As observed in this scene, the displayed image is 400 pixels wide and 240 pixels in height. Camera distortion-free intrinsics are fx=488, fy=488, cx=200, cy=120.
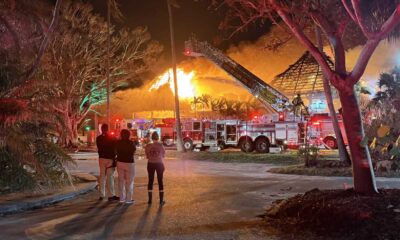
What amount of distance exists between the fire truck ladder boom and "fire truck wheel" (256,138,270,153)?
2.10 meters

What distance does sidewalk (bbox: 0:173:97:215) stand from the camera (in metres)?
10.5

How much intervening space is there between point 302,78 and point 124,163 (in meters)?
25.5

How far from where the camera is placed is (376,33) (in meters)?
8.66

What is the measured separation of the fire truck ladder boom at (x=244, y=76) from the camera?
29.8 metres

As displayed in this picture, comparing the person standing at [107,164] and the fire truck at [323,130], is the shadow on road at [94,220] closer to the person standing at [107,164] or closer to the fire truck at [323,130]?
the person standing at [107,164]

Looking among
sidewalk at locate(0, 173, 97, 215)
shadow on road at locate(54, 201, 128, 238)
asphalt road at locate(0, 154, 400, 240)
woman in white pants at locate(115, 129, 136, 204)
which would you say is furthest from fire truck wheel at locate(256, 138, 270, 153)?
shadow on road at locate(54, 201, 128, 238)

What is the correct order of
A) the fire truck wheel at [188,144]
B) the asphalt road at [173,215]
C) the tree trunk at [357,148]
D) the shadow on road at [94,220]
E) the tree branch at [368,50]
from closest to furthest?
the asphalt road at [173,215] < the shadow on road at [94,220] < the tree branch at [368,50] < the tree trunk at [357,148] < the fire truck wheel at [188,144]

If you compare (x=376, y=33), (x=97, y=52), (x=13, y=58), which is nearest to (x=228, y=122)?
(x=97, y=52)

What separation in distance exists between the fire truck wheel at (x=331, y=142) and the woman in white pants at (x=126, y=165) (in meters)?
19.8

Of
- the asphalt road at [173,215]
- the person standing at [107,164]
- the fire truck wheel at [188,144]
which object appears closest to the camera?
the asphalt road at [173,215]

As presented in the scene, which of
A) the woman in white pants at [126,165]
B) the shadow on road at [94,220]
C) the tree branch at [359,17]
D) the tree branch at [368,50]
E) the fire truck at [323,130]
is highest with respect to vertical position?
the tree branch at [359,17]

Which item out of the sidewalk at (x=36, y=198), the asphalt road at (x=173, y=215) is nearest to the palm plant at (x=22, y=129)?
the sidewalk at (x=36, y=198)

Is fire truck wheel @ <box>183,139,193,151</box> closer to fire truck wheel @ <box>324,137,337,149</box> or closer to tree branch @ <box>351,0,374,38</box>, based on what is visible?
fire truck wheel @ <box>324,137,337,149</box>

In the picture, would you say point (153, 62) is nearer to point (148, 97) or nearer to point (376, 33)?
point (148, 97)
